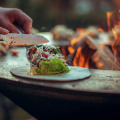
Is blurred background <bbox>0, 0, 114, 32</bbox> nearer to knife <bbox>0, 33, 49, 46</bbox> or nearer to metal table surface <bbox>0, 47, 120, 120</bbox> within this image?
knife <bbox>0, 33, 49, 46</bbox>

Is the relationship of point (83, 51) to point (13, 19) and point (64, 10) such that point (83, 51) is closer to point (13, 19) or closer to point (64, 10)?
point (13, 19)

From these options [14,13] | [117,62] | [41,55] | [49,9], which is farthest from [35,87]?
[49,9]

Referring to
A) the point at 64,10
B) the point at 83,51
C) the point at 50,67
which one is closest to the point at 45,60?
the point at 50,67

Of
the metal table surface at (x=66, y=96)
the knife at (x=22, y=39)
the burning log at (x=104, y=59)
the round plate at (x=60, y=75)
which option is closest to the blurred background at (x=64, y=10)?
the burning log at (x=104, y=59)

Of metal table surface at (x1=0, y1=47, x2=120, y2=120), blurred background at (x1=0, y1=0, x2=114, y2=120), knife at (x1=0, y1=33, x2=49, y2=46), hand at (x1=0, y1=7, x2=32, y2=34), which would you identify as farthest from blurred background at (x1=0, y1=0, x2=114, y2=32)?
metal table surface at (x1=0, y1=47, x2=120, y2=120)

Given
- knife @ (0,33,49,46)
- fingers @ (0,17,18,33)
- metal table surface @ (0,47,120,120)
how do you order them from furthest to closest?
fingers @ (0,17,18,33) < knife @ (0,33,49,46) < metal table surface @ (0,47,120,120)

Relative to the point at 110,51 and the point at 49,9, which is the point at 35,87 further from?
the point at 49,9
